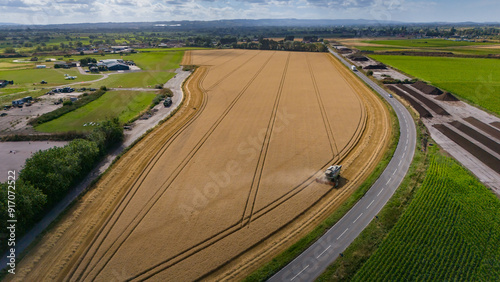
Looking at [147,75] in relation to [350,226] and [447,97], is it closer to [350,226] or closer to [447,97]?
[350,226]

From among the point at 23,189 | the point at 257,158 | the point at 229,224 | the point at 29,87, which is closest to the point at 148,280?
the point at 229,224

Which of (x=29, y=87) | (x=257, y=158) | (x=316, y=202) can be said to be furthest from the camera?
(x=29, y=87)

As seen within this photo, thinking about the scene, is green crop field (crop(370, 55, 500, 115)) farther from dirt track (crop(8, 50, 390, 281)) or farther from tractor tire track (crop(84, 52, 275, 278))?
tractor tire track (crop(84, 52, 275, 278))

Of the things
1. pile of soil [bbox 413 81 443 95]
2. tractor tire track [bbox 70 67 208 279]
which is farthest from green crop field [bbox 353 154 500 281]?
pile of soil [bbox 413 81 443 95]

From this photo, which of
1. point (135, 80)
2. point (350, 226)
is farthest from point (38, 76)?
point (350, 226)

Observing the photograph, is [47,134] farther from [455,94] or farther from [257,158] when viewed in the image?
[455,94]

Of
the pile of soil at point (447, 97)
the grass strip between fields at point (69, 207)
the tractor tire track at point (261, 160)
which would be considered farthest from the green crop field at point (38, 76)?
the pile of soil at point (447, 97)
